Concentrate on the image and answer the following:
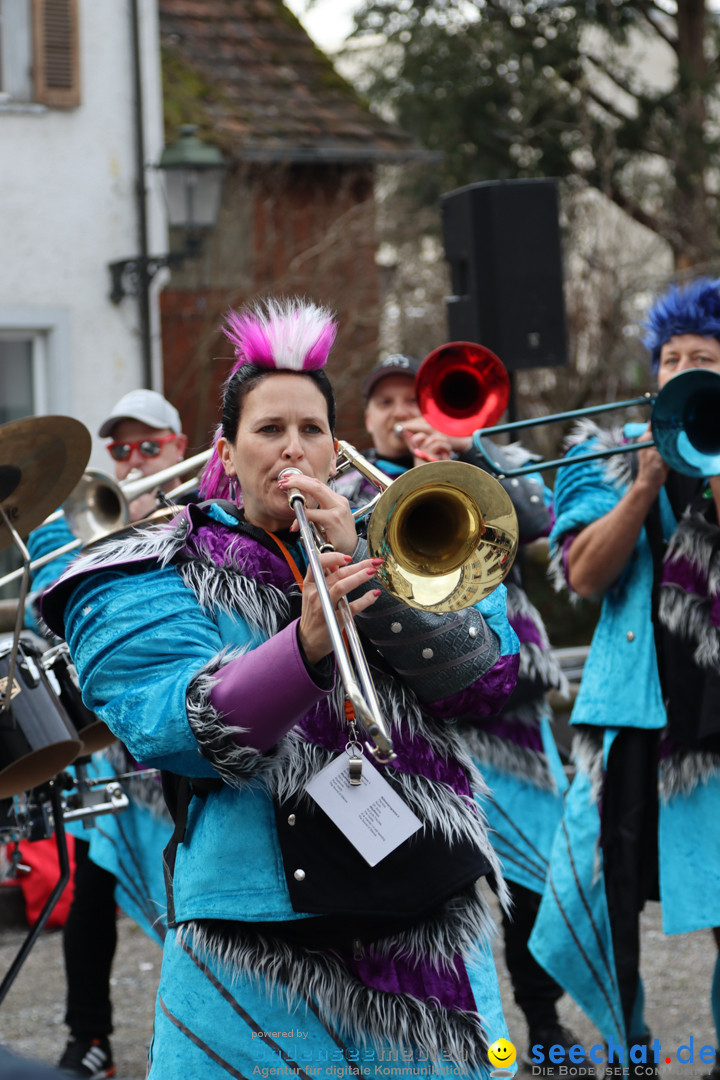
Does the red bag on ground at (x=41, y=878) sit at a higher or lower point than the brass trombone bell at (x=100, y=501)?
lower

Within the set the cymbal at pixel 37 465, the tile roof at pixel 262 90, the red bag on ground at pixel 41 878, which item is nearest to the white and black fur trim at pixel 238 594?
the cymbal at pixel 37 465

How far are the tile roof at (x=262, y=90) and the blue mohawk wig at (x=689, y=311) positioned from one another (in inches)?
393

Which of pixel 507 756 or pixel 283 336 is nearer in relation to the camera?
pixel 283 336

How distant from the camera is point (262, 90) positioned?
14078 millimetres

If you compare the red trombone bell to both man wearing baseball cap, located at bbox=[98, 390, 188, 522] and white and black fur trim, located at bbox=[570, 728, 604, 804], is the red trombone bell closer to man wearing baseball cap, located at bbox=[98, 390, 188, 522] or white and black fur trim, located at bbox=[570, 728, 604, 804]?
man wearing baseball cap, located at bbox=[98, 390, 188, 522]

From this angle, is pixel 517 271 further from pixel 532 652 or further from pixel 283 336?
pixel 283 336

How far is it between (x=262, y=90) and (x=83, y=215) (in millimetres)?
4268

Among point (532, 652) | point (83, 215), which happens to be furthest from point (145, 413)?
point (83, 215)

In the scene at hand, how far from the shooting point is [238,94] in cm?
1395

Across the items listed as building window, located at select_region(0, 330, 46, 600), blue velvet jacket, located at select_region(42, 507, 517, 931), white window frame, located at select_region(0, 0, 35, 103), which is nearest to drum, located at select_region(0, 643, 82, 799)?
blue velvet jacket, located at select_region(42, 507, 517, 931)

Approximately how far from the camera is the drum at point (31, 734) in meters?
3.46

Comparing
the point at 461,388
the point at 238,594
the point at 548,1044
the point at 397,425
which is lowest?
the point at 548,1044

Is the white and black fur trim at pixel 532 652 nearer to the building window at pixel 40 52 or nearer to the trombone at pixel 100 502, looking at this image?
the trombone at pixel 100 502

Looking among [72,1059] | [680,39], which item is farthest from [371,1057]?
[680,39]
